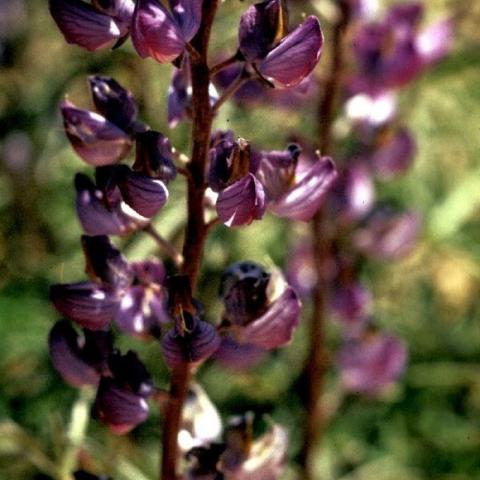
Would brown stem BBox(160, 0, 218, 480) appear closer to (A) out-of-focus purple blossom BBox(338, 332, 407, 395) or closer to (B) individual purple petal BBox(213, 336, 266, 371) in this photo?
(B) individual purple petal BBox(213, 336, 266, 371)

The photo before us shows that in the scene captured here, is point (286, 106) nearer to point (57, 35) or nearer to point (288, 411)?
point (288, 411)

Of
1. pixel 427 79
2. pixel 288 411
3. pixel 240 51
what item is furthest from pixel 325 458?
pixel 240 51

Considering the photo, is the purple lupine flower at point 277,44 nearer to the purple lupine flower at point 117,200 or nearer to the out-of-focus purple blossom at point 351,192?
the purple lupine flower at point 117,200

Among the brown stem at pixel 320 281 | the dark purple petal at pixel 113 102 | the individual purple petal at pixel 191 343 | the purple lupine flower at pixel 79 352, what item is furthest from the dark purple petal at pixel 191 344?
the brown stem at pixel 320 281

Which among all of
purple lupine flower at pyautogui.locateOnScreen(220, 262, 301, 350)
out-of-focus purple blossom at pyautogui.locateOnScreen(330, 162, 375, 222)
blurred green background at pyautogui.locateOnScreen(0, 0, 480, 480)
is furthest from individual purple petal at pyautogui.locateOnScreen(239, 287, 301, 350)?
out-of-focus purple blossom at pyautogui.locateOnScreen(330, 162, 375, 222)

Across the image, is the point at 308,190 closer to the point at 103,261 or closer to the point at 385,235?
the point at 103,261

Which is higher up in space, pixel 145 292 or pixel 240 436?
pixel 145 292
